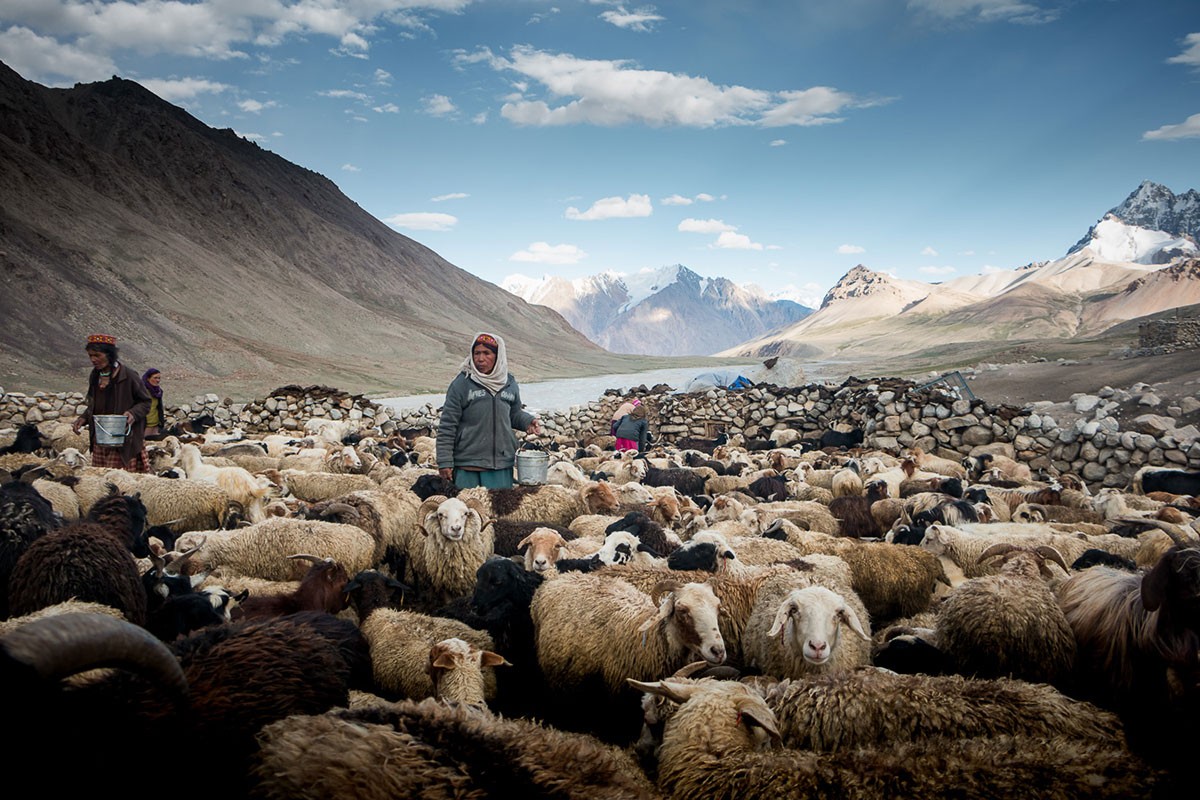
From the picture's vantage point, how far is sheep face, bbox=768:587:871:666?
363cm

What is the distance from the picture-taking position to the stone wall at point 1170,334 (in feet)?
130

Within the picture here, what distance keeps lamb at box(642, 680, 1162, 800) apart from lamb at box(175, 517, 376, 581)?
420cm

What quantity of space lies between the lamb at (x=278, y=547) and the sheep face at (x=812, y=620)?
13.1 feet

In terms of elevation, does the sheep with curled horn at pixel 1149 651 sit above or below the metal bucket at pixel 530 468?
below

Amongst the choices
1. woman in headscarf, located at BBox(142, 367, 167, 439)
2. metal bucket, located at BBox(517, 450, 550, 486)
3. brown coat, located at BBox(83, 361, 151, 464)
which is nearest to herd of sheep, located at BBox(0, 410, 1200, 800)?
metal bucket, located at BBox(517, 450, 550, 486)

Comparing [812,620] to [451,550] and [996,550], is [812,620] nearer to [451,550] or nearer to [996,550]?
[996,550]

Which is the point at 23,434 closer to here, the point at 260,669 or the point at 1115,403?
the point at 260,669

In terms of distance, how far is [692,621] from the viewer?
3906 millimetres

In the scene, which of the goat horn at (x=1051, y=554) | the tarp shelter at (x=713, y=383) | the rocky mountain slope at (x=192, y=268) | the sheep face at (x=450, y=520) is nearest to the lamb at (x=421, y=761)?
the sheep face at (x=450, y=520)

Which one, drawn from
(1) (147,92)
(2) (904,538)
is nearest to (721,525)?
(2) (904,538)

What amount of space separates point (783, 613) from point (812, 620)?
161mm

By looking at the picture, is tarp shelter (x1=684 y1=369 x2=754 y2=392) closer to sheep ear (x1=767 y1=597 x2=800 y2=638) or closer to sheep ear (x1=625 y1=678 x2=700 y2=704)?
sheep ear (x1=767 y1=597 x2=800 y2=638)

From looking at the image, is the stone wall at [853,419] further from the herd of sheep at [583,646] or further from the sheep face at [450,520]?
the sheep face at [450,520]

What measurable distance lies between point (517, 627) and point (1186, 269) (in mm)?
156671
